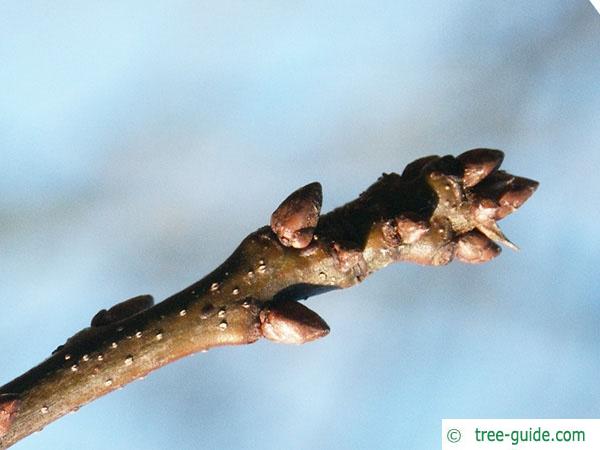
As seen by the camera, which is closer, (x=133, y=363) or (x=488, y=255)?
(x=133, y=363)

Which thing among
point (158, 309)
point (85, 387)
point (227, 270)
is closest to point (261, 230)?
point (227, 270)

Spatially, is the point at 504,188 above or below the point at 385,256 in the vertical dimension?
above

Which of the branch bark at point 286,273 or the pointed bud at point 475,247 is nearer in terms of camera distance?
the branch bark at point 286,273

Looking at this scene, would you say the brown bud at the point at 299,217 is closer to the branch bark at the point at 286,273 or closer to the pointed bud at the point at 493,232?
the branch bark at the point at 286,273

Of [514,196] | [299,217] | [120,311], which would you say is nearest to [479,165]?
[514,196]

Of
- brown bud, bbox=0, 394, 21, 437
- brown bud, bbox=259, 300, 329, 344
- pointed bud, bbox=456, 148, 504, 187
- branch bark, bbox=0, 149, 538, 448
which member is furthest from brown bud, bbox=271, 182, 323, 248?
brown bud, bbox=0, 394, 21, 437

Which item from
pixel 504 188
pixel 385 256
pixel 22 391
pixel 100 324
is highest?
pixel 504 188

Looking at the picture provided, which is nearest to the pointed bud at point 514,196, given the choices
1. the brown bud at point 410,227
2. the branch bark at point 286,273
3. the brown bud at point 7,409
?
the branch bark at point 286,273

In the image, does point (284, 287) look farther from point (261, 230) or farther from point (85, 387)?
point (85, 387)
